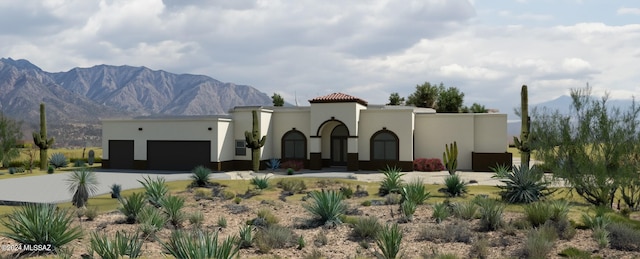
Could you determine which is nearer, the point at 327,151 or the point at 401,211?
the point at 401,211

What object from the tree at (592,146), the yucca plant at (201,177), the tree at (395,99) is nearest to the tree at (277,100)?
the tree at (395,99)

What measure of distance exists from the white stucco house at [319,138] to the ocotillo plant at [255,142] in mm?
1009

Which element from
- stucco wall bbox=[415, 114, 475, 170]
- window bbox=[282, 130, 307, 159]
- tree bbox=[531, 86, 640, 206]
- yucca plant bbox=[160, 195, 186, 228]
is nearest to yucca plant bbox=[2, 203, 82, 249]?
yucca plant bbox=[160, 195, 186, 228]

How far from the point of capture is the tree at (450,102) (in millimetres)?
65000

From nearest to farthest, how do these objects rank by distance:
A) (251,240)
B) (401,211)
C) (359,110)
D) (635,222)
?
1. (251,240)
2. (635,222)
3. (401,211)
4. (359,110)

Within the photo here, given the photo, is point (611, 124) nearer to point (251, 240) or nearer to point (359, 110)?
point (251, 240)

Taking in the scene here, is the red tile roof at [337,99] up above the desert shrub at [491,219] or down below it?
above

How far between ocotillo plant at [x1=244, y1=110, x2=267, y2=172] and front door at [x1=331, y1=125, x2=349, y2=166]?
5.86 m

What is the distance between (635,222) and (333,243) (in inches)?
373

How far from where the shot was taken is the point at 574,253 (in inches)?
508

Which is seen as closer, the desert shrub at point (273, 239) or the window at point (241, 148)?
the desert shrub at point (273, 239)

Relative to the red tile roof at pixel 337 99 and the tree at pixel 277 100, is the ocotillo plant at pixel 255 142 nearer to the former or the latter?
the red tile roof at pixel 337 99

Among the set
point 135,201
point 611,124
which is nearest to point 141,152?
Result: point 135,201

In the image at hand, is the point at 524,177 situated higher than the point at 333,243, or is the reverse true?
the point at 524,177
